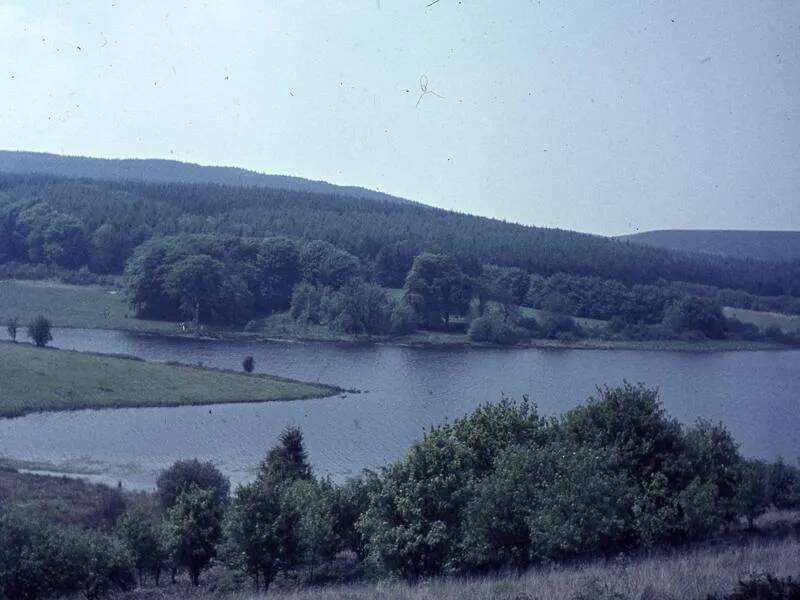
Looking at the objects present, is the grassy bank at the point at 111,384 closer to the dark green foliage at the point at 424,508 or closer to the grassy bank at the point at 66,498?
the grassy bank at the point at 66,498

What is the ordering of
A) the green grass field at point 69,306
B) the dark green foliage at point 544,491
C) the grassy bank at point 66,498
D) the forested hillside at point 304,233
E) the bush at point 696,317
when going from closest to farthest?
the dark green foliage at point 544,491
the grassy bank at point 66,498
the bush at point 696,317
the green grass field at point 69,306
the forested hillside at point 304,233

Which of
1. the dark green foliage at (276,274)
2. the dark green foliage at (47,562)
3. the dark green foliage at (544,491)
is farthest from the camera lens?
the dark green foliage at (276,274)

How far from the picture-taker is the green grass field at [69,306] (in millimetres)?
49875

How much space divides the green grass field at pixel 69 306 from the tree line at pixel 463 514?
36238 mm

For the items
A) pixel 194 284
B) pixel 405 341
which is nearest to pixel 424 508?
pixel 405 341

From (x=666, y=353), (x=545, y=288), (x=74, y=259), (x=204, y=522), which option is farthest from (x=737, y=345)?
(x=74, y=259)

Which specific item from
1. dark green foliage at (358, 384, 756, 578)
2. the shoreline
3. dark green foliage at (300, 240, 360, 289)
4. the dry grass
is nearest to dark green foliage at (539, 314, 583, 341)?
the shoreline

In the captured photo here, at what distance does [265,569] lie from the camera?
42.1 ft

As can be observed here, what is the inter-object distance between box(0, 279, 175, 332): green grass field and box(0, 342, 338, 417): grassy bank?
12073mm

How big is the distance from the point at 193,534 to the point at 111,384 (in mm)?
20612

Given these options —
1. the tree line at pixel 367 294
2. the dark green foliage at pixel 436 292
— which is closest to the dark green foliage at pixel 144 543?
the tree line at pixel 367 294

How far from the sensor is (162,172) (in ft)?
398

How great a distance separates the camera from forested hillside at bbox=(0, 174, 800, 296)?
191 ft

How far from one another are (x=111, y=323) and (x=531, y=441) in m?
41.3
